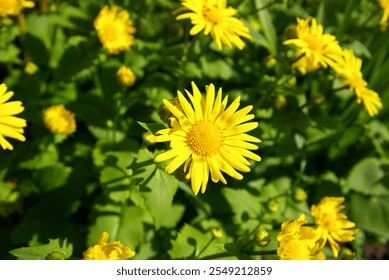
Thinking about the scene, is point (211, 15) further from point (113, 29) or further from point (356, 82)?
point (356, 82)

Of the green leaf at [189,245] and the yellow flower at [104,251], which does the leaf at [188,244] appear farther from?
the yellow flower at [104,251]

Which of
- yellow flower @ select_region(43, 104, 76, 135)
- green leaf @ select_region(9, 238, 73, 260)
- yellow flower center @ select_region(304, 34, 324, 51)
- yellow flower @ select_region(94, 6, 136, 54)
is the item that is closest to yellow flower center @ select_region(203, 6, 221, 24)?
yellow flower center @ select_region(304, 34, 324, 51)

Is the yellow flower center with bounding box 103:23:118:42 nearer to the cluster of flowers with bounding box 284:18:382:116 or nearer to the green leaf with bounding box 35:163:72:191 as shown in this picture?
the green leaf with bounding box 35:163:72:191

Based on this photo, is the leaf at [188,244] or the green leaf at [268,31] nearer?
the leaf at [188,244]

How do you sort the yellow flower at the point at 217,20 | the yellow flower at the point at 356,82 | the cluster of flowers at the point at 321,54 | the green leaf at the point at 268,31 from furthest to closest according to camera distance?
the green leaf at the point at 268,31 → the yellow flower at the point at 356,82 → the cluster of flowers at the point at 321,54 → the yellow flower at the point at 217,20

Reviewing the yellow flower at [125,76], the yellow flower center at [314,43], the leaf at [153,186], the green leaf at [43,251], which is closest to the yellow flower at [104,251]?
the green leaf at [43,251]
